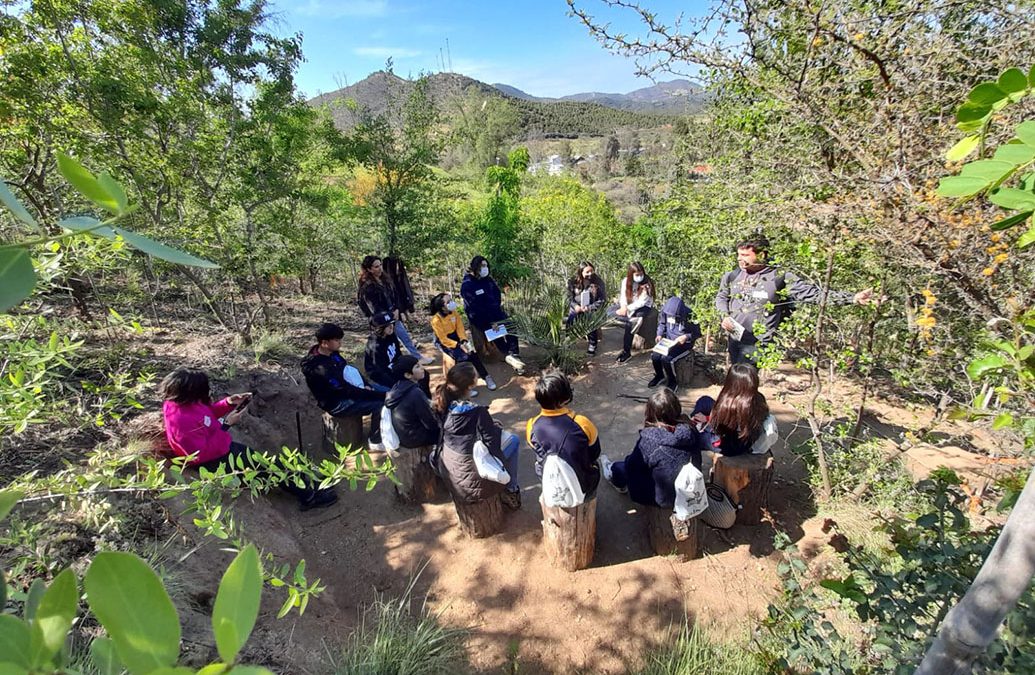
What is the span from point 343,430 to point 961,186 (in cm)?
450

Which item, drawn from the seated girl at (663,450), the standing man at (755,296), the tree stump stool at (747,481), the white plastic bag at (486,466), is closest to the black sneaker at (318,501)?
the white plastic bag at (486,466)

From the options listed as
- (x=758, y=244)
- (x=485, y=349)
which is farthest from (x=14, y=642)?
(x=485, y=349)

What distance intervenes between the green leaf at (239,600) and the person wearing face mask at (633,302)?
234 inches

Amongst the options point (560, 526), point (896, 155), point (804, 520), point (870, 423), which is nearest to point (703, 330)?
point (870, 423)

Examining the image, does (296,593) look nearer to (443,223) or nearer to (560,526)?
(560,526)

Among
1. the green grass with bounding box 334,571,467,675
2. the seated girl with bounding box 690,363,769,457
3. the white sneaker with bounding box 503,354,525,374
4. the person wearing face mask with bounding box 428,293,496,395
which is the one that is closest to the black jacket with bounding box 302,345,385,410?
the person wearing face mask with bounding box 428,293,496,395

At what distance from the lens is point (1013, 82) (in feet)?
2.15

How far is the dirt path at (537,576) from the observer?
9.25 feet

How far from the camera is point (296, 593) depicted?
1.12m

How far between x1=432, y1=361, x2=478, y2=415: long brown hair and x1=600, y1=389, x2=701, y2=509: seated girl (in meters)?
1.25

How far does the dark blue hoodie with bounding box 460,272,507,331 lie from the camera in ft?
19.6

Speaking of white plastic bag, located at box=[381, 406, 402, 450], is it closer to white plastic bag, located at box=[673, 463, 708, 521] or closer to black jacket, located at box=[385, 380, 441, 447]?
black jacket, located at box=[385, 380, 441, 447]

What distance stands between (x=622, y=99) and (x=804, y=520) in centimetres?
9698

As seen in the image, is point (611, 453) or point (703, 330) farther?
point (703, 330)
